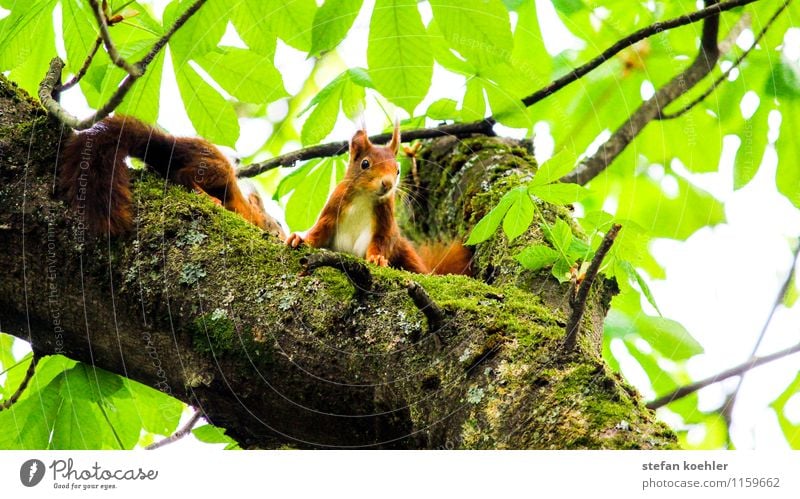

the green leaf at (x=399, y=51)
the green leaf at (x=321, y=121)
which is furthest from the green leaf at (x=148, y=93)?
the green leaf at (x=399, y=51)

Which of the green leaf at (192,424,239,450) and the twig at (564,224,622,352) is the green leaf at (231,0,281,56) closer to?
the twig at (564,224,622,352)

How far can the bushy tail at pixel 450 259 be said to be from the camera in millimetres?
2041

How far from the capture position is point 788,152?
160cm

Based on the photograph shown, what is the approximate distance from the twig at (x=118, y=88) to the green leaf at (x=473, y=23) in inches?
14.3

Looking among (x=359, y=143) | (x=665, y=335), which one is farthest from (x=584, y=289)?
(x=359, y=143)

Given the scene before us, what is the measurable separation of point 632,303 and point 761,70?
2.00ft

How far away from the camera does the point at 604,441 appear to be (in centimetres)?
103

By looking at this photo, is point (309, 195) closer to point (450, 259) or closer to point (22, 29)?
point (450, 259)

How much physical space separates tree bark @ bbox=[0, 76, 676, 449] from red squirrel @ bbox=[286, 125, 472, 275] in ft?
2.21

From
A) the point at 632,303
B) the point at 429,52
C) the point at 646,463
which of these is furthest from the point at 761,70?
the point at 646,463

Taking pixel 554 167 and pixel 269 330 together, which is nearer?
pixel 554 167

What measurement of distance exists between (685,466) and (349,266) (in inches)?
24.5

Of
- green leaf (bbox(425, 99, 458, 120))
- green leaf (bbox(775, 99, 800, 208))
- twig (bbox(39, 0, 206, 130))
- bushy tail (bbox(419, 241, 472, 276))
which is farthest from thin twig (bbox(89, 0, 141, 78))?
green leaf (bbox(775, 99, 800, 208))

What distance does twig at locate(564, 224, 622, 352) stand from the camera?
3.36 ft
